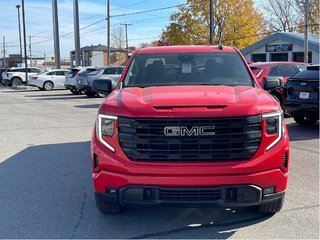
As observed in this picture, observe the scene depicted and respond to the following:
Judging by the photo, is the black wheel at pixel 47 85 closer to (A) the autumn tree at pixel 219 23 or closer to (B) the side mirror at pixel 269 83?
(A) the autumn tree at pixel 219 23

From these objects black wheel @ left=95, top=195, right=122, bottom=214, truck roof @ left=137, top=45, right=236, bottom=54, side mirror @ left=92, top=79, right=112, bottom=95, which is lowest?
black wheel @ left=95, top=195, right=122, bottom=214

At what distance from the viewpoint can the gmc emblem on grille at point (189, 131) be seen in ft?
11.8

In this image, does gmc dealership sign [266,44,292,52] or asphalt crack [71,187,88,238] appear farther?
gmc dealership sign [266,44,292,52]

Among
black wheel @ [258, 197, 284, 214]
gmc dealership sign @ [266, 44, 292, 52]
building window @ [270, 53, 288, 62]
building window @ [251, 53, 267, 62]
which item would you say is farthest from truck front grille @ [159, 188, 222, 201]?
building window @ [251, 53, 267, 62]

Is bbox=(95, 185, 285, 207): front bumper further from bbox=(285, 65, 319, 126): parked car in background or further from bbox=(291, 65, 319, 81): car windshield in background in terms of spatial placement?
bbox=(291, 65, 319, 81): car windshield in background

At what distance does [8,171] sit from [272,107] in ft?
14.5

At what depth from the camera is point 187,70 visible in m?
5.11

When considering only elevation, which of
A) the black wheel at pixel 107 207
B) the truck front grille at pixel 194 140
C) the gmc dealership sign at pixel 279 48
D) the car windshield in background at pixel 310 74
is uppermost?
the gmc dealership sign at pixel 279 48

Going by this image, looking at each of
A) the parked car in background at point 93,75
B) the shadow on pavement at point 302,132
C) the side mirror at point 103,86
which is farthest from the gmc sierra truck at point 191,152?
the parked car in background at point 93,75

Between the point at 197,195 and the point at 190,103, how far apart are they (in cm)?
86

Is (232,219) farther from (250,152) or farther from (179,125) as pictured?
(179,125)

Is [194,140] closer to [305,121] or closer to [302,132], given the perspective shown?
[302,132]

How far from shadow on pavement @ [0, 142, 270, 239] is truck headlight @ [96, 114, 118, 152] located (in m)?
0.93

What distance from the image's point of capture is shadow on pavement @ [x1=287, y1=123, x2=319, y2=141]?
882cm
